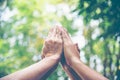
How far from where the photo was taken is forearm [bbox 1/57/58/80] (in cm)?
131

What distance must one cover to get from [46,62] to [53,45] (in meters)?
0.24

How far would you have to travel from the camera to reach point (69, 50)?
177 centimetres

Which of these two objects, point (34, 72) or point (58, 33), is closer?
point (34, 72)

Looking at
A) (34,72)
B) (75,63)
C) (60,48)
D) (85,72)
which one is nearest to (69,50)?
(60,48)

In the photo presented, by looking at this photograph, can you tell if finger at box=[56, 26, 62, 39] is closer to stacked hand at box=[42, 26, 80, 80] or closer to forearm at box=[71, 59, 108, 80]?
stacked hand at box=[42, 26, 80, 80]

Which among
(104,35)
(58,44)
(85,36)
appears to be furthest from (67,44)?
(85,36)

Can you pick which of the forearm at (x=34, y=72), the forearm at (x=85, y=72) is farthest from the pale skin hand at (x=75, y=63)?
the forearm at (x=34, y=72)

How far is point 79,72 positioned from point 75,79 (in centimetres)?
5

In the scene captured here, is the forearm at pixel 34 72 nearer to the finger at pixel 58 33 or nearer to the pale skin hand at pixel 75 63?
the pale skin hand at pixel 75 63

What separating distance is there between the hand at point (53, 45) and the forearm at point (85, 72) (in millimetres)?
179

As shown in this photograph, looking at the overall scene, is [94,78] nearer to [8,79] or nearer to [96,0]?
[8,79]

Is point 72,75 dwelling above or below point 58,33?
below

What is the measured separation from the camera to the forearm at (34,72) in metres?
1.31

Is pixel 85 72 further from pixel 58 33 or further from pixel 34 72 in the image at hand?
pixel 58 33
